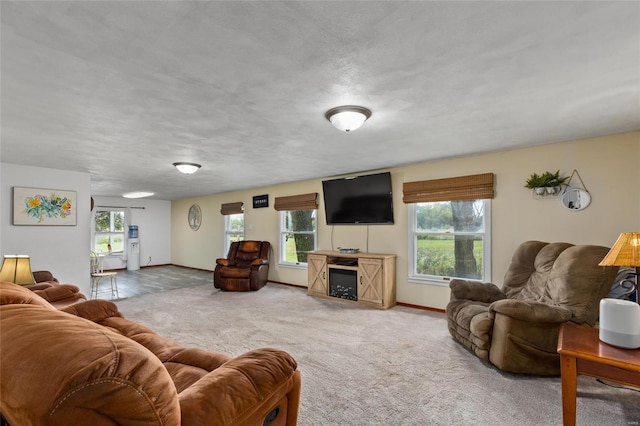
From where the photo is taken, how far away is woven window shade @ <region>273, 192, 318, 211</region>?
611cm

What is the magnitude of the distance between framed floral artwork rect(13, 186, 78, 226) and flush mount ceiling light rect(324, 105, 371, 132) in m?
4.70

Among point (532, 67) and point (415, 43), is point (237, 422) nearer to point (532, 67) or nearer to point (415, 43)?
point (415, 43)

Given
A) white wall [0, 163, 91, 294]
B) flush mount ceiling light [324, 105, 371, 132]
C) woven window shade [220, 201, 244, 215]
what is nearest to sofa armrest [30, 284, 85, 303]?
white wall [0, 163, 91, 294]

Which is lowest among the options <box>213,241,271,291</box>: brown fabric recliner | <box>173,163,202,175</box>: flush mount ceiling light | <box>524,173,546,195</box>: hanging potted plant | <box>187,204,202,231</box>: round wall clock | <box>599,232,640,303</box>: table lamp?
<box>213,241,271,291</box>: brown fabric recliner

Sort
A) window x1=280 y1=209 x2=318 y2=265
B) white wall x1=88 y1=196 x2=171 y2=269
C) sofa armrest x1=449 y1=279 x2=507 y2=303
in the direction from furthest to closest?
white wall x1=88 y1=196 x2=171 y2=269 < window x1=280 y1=209 x2=318 y2=265 < sofa armrest x1=449 y1=279 x2=507 y2=303

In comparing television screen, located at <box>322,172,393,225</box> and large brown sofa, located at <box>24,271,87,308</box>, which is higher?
television screen, located at <box>322,172,393,225</box>

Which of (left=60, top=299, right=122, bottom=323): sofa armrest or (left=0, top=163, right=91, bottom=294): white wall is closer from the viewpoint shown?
(left=60, top=299, right=122, bottom=323): sofa armrest

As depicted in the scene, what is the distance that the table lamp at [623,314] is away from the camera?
72.2 inches

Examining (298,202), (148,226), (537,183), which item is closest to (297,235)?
(298,202)

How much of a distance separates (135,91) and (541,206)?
4.26 metres

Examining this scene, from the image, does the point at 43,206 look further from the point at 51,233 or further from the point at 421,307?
the point at 421,307

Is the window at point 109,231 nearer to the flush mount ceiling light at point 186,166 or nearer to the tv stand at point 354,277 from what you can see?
the flush mount ceiling light at point 186,166

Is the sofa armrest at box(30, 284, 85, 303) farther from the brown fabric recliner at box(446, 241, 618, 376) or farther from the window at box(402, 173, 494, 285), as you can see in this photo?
the window at box(402, 173, 494, 285)

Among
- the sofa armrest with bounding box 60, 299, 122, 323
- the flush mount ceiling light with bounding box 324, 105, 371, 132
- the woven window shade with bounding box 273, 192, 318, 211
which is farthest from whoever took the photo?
the woven window shade with bounding box 273, 192, 318, 211
